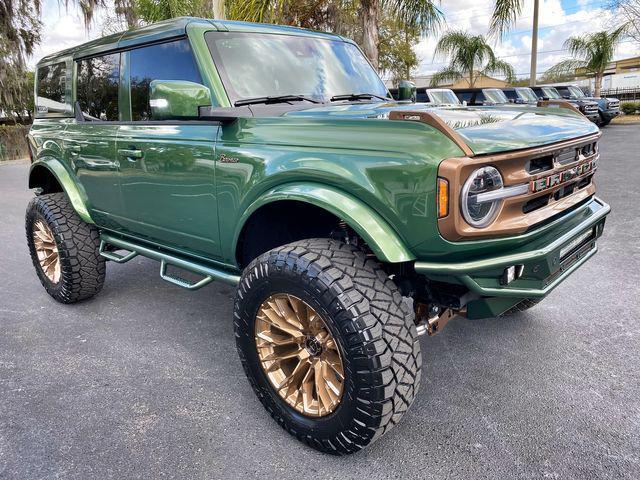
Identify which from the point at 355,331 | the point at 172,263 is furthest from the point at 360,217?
the point at 172,263

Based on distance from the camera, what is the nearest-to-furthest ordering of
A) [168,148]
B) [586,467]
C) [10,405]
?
1. [586,467]
2. [10,405]
3. [168,148]

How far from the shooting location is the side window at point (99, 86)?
11.8 feet

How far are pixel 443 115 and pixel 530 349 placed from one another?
5.77 feet

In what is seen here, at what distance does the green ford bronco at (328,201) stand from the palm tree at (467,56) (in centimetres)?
1979

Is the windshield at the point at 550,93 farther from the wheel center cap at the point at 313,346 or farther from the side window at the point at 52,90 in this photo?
the wheel center cap at the point at 313,346

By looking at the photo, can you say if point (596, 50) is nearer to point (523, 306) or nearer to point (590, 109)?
point (590, 109)

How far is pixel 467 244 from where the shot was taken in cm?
199

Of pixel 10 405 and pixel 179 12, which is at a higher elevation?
pixel 179 12

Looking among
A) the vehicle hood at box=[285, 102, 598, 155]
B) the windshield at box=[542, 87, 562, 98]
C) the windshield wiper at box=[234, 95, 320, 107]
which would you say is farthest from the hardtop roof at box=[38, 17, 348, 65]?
the windshield at box=[542, 87, 562, 98]

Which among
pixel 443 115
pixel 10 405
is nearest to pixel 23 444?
pixel 10 405

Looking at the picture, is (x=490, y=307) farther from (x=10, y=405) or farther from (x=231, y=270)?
(x=10, y=405)

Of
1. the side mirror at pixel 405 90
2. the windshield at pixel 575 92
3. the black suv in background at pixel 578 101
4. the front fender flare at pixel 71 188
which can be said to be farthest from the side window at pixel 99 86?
the windshield at pixel 575 92

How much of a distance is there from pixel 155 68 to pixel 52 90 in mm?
1786

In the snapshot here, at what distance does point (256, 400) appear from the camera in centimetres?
278
